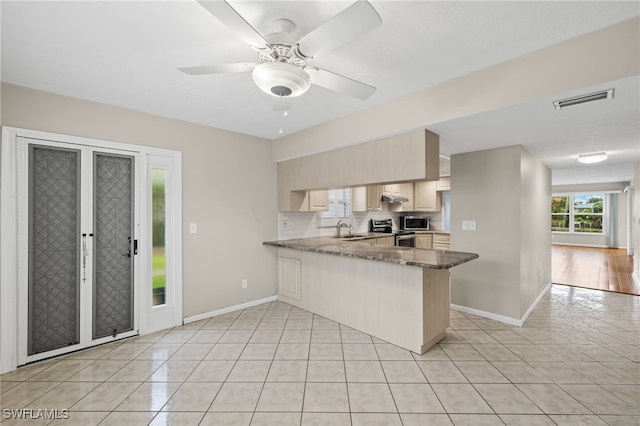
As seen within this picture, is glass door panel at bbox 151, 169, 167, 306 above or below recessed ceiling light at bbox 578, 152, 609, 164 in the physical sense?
below

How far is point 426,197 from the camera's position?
6516 mm

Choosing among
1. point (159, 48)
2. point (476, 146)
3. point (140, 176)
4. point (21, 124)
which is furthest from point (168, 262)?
point (476, 146)

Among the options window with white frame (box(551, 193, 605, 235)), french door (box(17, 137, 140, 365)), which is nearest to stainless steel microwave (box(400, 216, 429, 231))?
french door (box(17, 137, 140, 365))

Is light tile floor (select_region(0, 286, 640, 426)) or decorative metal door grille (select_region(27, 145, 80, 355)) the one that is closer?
light tile floor (select_region(0, 286, 640, 426))

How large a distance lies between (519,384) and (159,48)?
11.9ft

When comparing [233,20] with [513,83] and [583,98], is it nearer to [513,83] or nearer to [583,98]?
[513,83]

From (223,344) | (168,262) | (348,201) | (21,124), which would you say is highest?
(21,124)

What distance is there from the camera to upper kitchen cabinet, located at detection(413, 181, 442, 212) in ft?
21.1

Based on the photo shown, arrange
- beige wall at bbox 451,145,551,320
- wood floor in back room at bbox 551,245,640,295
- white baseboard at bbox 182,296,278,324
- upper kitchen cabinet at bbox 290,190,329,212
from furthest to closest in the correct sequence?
wood floor in back room at bbox 551,245,640,295 < upper kitchen cabinet at bbox 290,190,329,212 < white baseboard at bbox 182,296,278,324 < beige wall at bbox 451,145,551,320

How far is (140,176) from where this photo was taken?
318 cm

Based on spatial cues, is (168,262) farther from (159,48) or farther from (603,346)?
(603,346)

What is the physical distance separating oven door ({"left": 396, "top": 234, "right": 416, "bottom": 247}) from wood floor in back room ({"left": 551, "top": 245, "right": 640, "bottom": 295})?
265 centimetres

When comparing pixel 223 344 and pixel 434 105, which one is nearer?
pixel 434 105

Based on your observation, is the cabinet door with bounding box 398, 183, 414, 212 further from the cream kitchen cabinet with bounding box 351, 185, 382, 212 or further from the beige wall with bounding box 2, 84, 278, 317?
the beige wall with bounding box 2, 84, 278, 317
